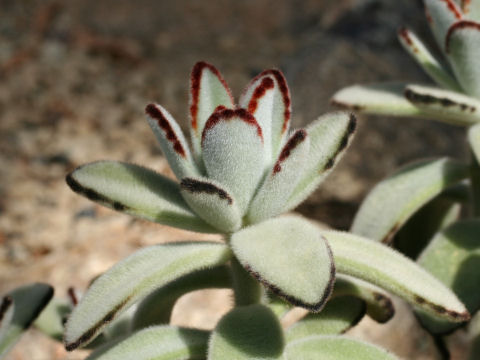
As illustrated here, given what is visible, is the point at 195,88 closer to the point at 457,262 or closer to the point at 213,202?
the point at 213,202

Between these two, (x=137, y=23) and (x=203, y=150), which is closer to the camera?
(x=203, y=150)

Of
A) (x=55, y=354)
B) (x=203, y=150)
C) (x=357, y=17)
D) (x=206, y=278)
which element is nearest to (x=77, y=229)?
(x=55, y=354)

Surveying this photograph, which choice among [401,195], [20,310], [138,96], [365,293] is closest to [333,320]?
[365,293]

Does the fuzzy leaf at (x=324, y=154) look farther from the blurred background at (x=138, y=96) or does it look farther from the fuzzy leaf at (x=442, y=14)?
the blurred background at (x=138, y=96)

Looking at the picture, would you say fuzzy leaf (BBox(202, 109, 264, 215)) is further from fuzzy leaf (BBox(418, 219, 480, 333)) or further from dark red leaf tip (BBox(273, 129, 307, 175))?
fuzzy leaf (BBox(418, 219, 480, 333))

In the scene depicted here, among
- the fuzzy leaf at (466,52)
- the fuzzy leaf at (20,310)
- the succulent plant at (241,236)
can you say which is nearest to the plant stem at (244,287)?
the succulent plant at (241,236)

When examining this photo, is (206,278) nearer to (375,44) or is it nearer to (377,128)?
(377,128)

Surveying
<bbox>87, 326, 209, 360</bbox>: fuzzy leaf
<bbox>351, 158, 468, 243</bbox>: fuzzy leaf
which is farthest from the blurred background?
<bbox>87, 326, 209, 360</bbox>: fuzzy leaf
